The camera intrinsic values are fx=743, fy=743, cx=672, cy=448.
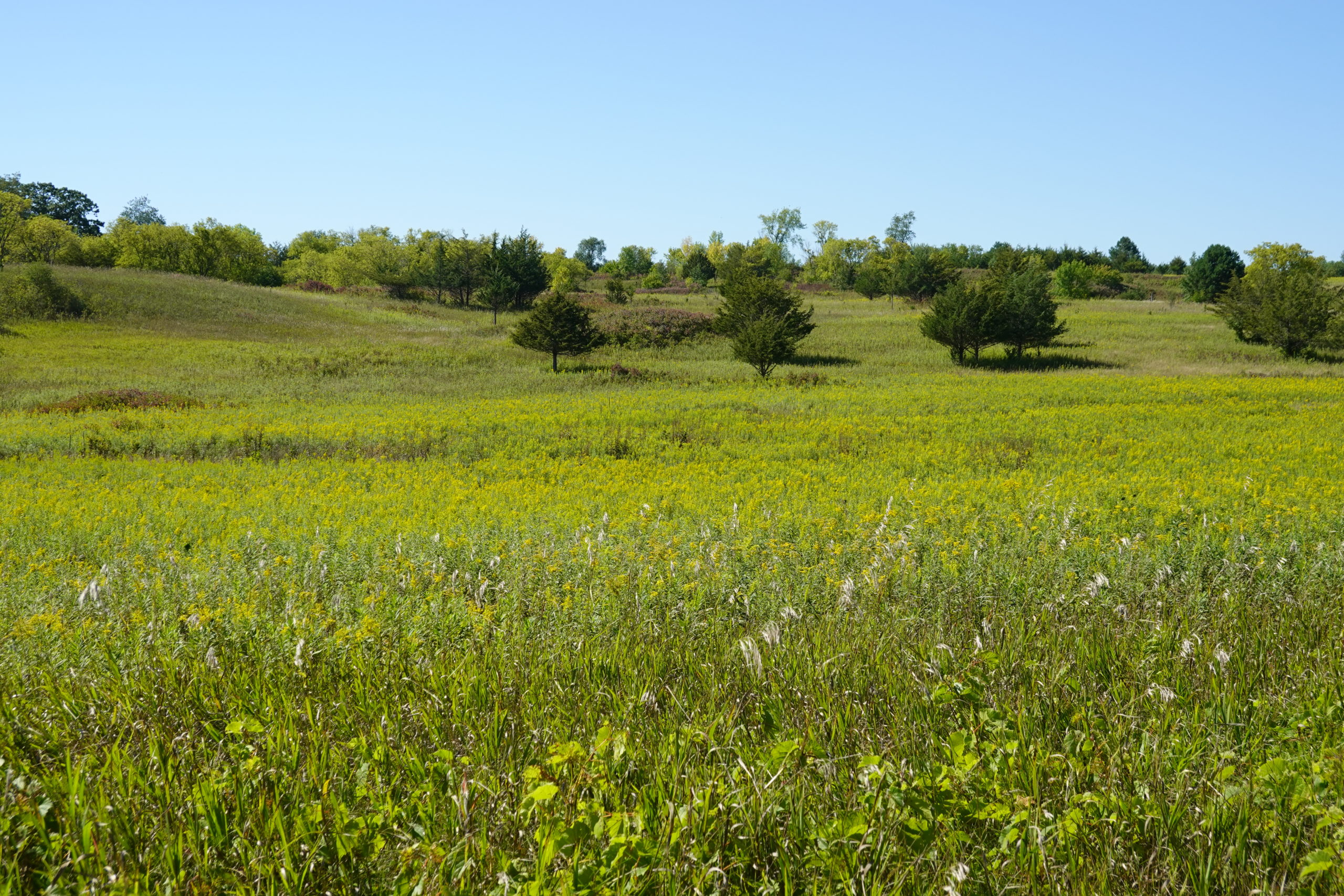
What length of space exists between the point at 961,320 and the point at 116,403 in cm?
4109

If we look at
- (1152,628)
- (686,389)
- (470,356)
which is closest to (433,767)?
(1152,628)

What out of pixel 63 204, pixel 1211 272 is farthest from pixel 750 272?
pixel 63 204

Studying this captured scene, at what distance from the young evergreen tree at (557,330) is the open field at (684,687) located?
2933 cm

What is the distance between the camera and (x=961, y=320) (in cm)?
4359

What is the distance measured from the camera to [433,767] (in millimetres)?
2600

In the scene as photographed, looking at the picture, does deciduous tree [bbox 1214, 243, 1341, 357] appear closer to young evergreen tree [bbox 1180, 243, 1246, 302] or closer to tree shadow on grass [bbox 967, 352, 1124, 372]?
tree shadow on grass [bbox 967, 352, 1124, 372]

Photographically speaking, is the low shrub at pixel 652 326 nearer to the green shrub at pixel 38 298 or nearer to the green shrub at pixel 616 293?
the green shrub at pixel 616 293

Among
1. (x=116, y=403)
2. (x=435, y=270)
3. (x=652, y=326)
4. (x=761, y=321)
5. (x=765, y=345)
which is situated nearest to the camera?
(x=116, y=403)

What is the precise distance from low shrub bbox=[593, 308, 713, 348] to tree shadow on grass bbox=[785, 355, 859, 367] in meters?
9.24

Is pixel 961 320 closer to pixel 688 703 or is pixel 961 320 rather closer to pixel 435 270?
pixel 688 703

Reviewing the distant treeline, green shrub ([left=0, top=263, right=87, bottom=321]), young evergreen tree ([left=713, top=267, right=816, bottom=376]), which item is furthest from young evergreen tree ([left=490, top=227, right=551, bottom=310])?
green shrub ([left=0, top=263, right=87, bottom=321])

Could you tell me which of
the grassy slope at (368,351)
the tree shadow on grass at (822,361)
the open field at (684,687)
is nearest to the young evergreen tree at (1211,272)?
the grassy slope at (368,351)

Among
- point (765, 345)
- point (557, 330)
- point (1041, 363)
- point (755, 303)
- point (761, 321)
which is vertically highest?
point (755, 303)

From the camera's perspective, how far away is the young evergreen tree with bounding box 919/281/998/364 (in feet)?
143
